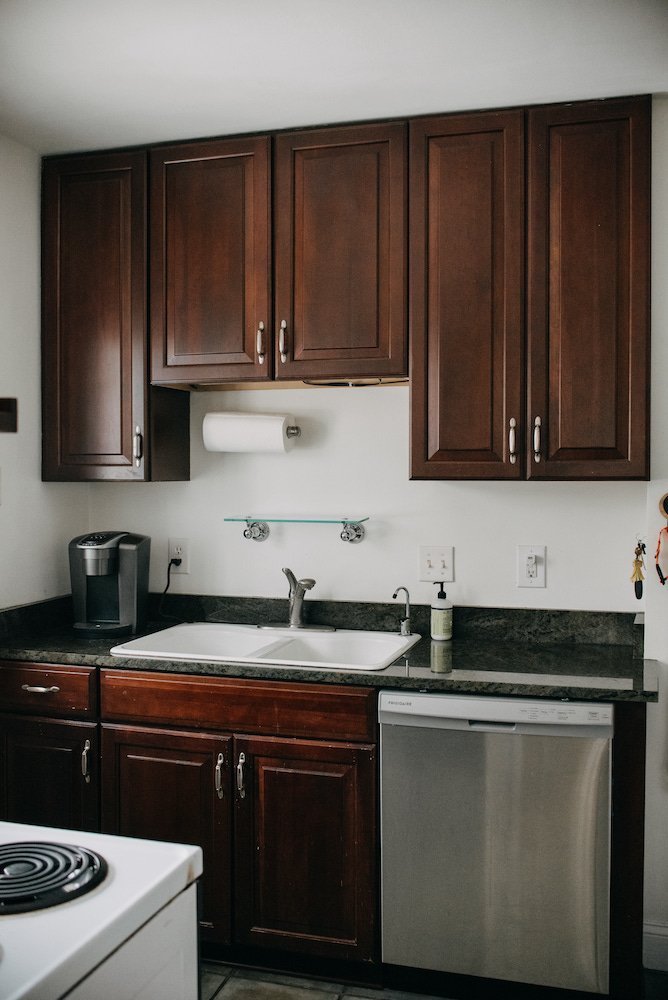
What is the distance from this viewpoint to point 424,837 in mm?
2307

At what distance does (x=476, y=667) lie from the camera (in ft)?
7.95

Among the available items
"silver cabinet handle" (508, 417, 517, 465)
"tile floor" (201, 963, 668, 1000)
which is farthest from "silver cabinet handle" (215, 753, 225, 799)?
"silver cabinet handle" (508, 417, 517, 465)

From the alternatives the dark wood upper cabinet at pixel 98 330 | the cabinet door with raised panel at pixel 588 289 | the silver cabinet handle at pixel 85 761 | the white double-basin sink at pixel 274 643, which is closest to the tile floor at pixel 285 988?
the silver cabinet handle at pixel 85 761

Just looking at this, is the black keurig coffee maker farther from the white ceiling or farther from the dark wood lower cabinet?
the white ceiling

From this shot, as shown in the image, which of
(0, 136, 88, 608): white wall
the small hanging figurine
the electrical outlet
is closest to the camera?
the small hanging figurine

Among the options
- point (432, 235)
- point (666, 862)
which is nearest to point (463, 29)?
point (432, 235)

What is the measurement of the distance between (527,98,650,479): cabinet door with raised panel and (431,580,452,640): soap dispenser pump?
492 millimetres

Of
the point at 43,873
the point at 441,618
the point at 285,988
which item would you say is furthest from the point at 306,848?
the point at 43,873

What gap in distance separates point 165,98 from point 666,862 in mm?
2619

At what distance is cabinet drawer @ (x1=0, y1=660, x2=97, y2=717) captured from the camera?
2.62 metres

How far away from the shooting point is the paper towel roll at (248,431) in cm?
290

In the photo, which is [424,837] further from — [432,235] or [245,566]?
[432,235]

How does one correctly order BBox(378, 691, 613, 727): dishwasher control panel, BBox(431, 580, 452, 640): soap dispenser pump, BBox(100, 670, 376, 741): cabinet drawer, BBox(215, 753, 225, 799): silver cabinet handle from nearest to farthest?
1. BBox(378, 691, 613, 727): dishwasher control panel
2. BBox(100, 670, 376, 741): cabinet drawer
3. BBox(215, 753, 225, 799): silver cabinet handle
4. BBox(431, 580, 452, 640): soap dispenser pump

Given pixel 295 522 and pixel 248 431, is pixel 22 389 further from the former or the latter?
pixel 295 522
